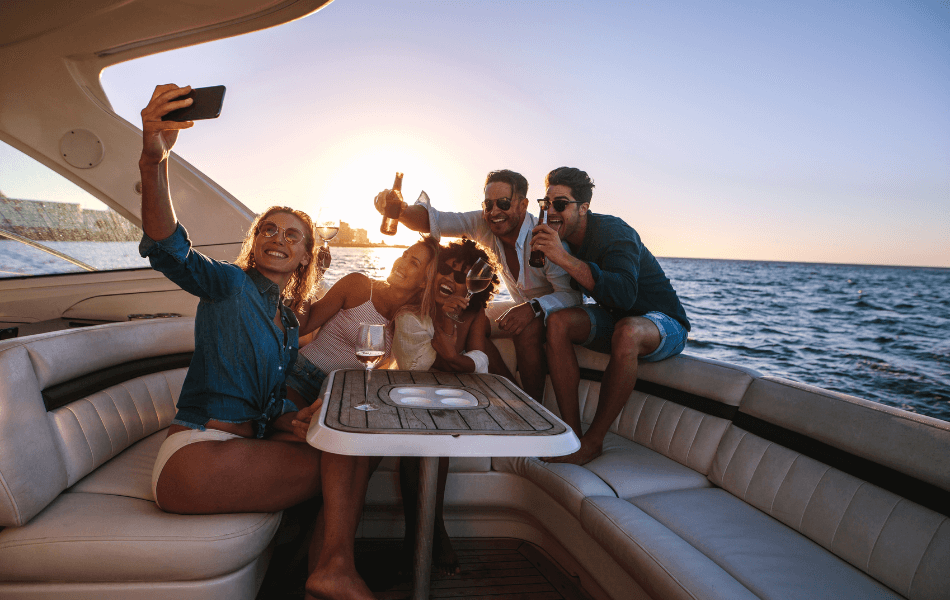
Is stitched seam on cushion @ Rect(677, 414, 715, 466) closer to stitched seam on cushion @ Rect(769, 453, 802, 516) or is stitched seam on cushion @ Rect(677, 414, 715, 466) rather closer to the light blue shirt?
stitched seam on cushion @ Rect(769, 453, 802, 516)

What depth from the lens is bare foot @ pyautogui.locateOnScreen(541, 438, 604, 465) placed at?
2143 mm

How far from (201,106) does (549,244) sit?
5.28 ft

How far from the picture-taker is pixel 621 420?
102 inches

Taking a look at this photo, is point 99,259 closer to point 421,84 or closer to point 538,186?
point 538,186

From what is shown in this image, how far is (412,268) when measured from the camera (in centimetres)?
237

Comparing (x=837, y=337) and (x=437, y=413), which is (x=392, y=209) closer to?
(x=437, y=413)

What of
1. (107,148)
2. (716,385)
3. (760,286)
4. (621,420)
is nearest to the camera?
(716,385)

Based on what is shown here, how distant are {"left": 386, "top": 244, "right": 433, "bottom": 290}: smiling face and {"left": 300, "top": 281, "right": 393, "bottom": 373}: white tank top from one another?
202mm

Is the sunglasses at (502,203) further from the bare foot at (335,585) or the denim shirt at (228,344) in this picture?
the bare foot at (335,585)

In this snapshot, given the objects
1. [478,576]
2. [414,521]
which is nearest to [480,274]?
[414,521]

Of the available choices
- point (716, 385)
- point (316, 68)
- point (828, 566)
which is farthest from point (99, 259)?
point (828, 566)

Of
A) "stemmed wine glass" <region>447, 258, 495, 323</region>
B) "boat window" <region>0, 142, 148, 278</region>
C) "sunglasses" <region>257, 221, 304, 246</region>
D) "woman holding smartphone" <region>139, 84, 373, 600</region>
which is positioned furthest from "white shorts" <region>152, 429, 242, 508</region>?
"boat window" <region>0, 142, 148, 278</region>

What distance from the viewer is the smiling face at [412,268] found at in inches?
93.1

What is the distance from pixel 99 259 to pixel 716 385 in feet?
15.7
